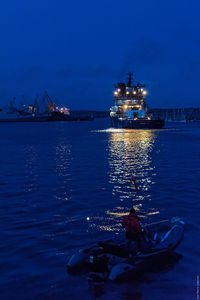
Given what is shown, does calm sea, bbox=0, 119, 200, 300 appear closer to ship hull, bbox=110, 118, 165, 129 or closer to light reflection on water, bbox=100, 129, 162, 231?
light reflection on water, bbox=100, 129, 162, 231

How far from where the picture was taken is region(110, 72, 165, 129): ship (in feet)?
419

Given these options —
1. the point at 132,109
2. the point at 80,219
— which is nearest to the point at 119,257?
the point at 80,219

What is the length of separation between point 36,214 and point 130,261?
928cm

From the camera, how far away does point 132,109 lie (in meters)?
136

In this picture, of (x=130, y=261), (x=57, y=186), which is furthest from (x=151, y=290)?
(x=57, y=186)

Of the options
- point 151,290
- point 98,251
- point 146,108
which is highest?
point 146,108

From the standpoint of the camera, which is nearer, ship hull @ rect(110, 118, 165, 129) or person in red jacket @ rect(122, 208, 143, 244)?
person in red jacket @ rect(122, 208, 143, 244)

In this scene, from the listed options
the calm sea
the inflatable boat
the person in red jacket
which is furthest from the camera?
the person in red jacket

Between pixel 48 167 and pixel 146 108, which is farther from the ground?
pixel 146 108

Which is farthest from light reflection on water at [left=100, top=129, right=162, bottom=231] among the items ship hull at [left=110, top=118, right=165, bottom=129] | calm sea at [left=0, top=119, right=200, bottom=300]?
ship hull at [left=110, top=118, right=165, bottom=129]

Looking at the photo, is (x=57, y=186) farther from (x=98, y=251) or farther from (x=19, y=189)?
(x=98, y=251)

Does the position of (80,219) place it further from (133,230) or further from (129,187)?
(129,187)

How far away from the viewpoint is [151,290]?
11375 mm

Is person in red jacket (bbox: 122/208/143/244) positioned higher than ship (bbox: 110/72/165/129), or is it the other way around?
ship (bbox: 110/72/165/129)
